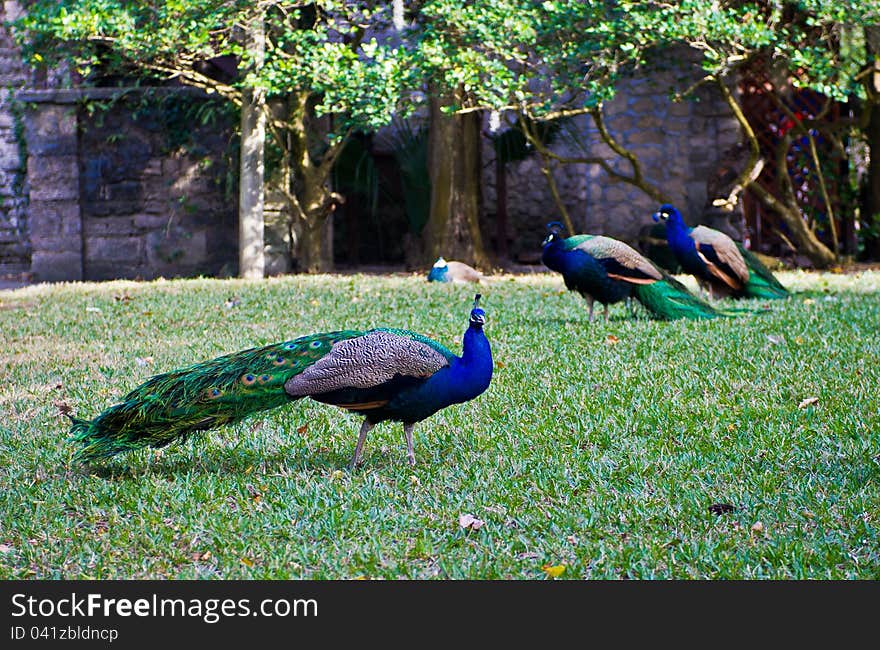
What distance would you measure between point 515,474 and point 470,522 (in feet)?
2.13

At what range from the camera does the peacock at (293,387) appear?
4.08 meters

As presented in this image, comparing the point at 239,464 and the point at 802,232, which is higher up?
the point at 802,232

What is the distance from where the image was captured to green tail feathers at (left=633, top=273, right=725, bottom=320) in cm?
809

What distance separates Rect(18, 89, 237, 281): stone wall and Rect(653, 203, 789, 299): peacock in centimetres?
657

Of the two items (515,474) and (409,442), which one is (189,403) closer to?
(409,442)

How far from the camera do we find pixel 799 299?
9.67 m

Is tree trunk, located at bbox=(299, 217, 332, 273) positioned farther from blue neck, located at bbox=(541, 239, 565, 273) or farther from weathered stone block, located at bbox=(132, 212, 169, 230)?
blue neck, located at bbox=(541, 239, 565, 273)

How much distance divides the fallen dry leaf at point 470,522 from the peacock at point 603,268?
4.13 metres

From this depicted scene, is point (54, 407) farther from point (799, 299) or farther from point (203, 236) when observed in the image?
point (203, 236)

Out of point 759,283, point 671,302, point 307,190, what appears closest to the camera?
point 671,302

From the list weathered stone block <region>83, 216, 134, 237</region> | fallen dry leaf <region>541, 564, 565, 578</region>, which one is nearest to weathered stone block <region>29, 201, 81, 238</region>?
weathered stone block <region>83, 216, 134, 237</region>

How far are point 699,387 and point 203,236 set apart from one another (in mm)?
9223

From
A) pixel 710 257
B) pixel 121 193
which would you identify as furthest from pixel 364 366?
pixel 121 193

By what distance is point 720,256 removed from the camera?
905cm
